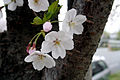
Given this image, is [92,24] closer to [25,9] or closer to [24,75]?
[25,9]

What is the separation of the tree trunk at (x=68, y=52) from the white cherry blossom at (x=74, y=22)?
0.12 ft

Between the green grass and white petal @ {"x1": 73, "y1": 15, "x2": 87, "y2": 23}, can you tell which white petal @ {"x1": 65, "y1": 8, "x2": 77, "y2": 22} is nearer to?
white petal @ {"x1": 73, "y1": 15, "x2": 87, "y2": 23}

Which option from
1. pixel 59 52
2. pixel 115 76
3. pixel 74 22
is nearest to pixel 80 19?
pixel 74 22

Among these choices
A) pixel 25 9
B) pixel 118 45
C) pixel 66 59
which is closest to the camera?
pixel 66 59

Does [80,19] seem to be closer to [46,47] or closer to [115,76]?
[46,47]

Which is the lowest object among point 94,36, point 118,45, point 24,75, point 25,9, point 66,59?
point 118,45

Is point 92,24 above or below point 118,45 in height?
above

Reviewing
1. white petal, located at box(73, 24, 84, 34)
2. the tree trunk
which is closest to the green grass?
the tree trunk

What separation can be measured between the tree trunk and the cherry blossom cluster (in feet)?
0.19

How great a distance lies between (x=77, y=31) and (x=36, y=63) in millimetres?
197

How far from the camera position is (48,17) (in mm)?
454

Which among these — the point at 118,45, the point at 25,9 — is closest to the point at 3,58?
the point at 25,9

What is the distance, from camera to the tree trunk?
1.67 ft

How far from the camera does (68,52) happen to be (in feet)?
1.86
